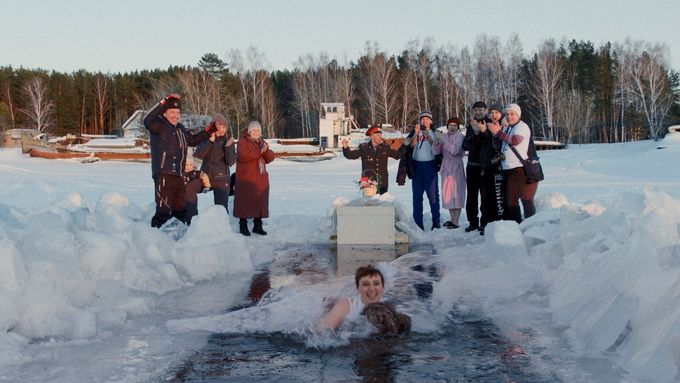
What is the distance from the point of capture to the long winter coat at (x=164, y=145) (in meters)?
8.33

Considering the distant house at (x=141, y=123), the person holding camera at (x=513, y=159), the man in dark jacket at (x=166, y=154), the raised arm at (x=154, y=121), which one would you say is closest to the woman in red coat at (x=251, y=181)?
the man in dark jacket at (x=166, y=154)

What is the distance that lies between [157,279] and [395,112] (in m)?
59.2

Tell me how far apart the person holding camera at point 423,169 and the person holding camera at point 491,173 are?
923 millimetres

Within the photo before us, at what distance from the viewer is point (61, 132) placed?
75.2 m

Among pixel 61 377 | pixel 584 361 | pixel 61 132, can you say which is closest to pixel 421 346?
pixel 584 361

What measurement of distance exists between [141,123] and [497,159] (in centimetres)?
5682

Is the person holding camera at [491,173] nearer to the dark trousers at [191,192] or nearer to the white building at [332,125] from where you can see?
the dark trousers at [191,192]

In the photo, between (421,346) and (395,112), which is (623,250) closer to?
(421,346)

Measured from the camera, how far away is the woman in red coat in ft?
31.3

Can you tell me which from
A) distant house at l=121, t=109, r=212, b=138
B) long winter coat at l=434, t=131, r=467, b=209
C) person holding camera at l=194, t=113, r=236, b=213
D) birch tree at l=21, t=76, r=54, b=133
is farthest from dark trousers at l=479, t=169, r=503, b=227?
birch tree at l=21, t=76, r=54, b=133

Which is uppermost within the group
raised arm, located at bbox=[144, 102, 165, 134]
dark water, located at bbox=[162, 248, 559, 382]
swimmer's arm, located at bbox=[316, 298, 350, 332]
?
raised arm, located at bbox=[144, 102, 165, 134]

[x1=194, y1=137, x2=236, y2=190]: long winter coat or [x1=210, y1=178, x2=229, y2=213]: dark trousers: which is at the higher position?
[x1=194, y1=137, x2=236, y2=190]: long winter coat

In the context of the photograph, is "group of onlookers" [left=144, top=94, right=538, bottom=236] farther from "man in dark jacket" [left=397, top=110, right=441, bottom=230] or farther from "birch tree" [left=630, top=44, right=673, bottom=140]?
"birch tree" [left=630, top=44, right=673, bottom=140]

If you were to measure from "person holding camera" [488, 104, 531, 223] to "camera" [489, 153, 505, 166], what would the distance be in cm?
4
